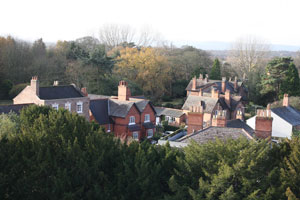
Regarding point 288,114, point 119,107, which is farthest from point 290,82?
point 119,107

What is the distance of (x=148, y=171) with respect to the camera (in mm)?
14141

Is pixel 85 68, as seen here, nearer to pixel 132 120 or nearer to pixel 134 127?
pixel 132 120

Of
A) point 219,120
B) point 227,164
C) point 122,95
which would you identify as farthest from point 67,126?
point 122,95

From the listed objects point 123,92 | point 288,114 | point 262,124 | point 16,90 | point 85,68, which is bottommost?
point 288,114

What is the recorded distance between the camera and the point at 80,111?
36.1 metres

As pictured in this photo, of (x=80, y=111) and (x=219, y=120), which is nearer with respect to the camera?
(x=219, y=120)

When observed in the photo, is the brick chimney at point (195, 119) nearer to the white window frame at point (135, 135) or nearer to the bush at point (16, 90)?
the white window frame at point (135, 135)

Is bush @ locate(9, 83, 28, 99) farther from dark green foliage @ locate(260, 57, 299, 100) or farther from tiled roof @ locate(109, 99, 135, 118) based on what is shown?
dark green foliage @ locate(260, 57, 299, 100)

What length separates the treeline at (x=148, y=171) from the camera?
42.8ft

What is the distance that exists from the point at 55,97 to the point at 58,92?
0.92 metres

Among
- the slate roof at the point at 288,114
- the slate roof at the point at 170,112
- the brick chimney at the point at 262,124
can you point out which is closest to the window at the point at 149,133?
the slate roof at the point at 170,112

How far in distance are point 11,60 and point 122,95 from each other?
72.4ft

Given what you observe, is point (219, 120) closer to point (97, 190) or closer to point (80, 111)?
point (97, 190)

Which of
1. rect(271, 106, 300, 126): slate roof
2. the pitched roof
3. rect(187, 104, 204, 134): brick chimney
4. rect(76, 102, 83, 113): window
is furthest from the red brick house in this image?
rect(271, 106, 300, 126): slate roof
